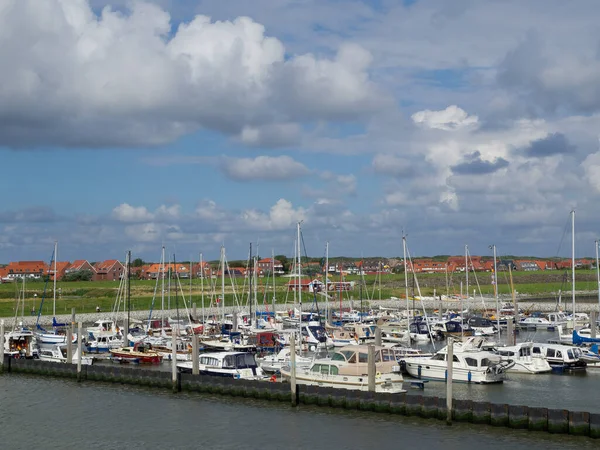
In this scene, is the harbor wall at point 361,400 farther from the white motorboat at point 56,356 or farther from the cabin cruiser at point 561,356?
the cabin cruiser at point 561,356

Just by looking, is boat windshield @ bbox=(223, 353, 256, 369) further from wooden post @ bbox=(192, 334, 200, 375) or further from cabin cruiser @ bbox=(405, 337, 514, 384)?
cabin cruiser @ bbox=(405, 337, 514, 384)

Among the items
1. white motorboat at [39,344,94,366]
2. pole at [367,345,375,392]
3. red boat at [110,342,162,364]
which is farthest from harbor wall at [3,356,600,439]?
red boat at [110,342,162,364]

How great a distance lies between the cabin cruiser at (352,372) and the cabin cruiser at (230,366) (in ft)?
15.6

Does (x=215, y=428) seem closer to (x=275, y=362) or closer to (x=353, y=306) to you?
(x=275, y=362)

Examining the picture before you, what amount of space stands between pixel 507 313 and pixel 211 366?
68.5 meters

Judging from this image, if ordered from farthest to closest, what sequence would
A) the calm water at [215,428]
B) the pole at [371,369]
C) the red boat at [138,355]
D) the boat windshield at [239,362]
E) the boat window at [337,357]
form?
the red boat at [138,355], the boat windshield at [239,362], the boat window at [337,357], the pole at [371,369], the calm water at [215,428]

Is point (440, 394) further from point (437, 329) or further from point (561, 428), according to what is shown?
point (437, 329)

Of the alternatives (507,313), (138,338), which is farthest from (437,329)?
(138,338)

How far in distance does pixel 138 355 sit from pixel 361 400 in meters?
29.9

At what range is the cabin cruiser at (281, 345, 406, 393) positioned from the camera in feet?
152

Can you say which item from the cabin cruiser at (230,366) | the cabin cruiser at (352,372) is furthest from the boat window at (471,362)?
the cabin cruiser at (230,366)

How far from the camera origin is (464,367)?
52969mm

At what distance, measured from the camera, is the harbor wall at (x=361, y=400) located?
35.6 m

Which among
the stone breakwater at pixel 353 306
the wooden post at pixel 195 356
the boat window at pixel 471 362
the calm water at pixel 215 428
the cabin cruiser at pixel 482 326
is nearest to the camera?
the calm water at pixel 215 428
